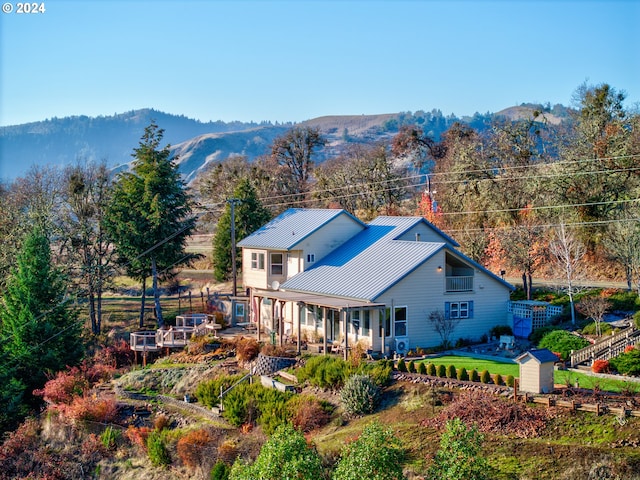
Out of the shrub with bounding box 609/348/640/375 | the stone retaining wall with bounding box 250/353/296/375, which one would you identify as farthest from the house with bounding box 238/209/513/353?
the shrub with bounding box 609/348/640/375

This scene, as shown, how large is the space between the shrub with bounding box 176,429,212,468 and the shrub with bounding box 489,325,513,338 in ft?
52.7

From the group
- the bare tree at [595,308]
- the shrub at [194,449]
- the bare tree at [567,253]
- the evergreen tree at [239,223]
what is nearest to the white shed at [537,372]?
the bare tree at [595,308]

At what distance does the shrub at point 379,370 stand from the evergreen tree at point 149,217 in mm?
22332

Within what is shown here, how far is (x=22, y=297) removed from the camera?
135 feet

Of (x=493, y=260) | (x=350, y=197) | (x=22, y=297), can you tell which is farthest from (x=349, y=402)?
(x=350, y=197)

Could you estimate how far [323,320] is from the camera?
37.7 m

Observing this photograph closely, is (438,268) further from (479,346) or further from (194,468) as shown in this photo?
(194,468)

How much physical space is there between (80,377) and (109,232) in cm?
1377

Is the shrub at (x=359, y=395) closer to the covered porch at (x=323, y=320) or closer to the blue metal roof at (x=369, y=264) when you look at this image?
the covered porch at (x=323, y=320)

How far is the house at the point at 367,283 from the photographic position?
3535 centimetres

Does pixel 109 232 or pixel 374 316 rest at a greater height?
pixel 109 232

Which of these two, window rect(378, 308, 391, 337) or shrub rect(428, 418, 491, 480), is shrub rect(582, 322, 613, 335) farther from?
shrub rect(428, 418, 491, 480)

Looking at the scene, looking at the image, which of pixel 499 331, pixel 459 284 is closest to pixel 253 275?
pixel 459 284

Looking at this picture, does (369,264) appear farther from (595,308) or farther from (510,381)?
(510,381)
